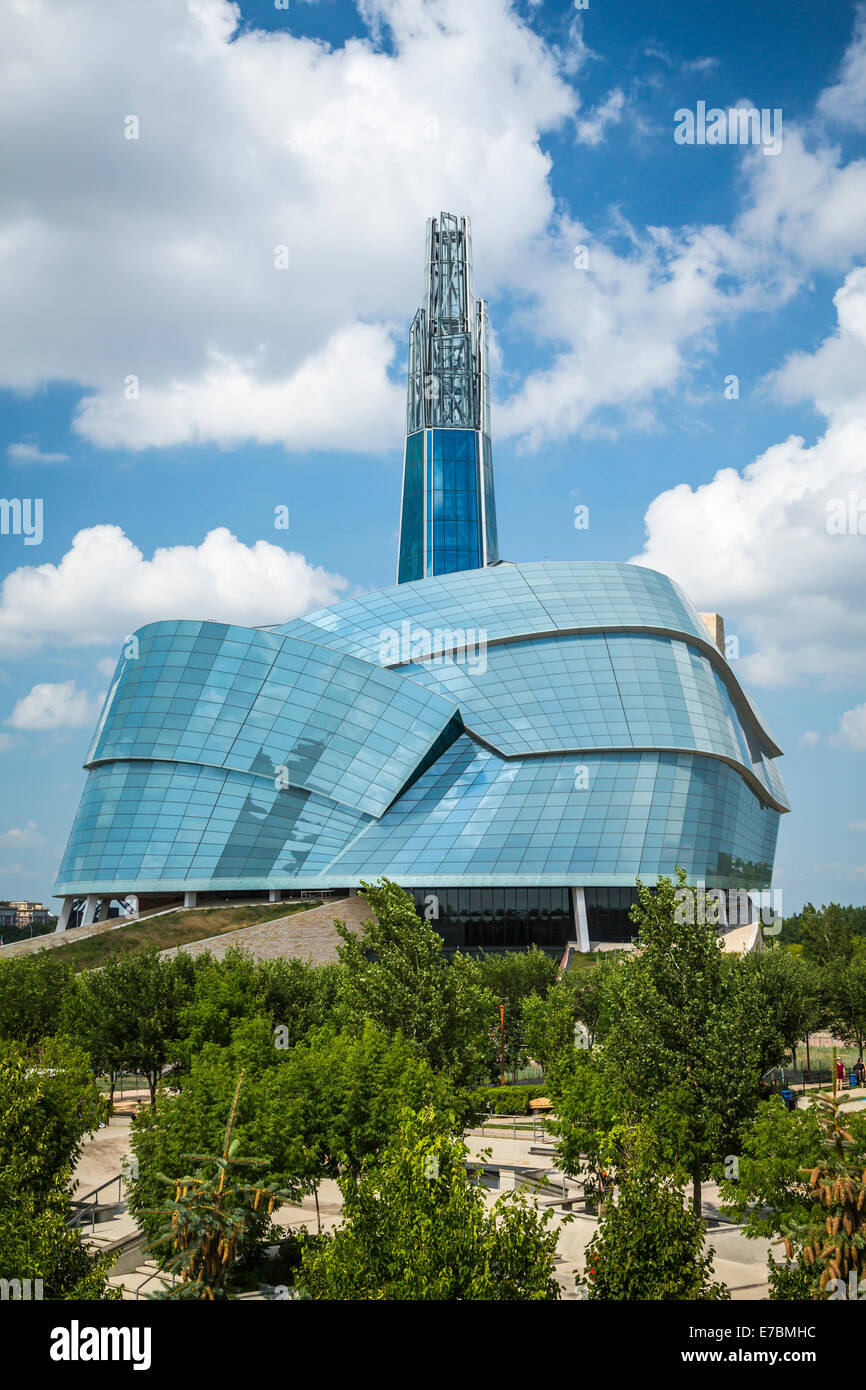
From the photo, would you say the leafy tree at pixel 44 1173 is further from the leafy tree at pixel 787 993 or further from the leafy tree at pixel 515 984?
the leafy tree at pixel 515 984

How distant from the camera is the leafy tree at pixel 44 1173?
592 inches

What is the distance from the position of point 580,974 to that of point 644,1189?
3561cm

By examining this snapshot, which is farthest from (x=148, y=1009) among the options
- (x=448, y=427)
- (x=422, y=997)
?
Answer: (x=448, y=427)

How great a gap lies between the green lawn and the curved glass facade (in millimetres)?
4049

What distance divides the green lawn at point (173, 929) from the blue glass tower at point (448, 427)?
68599 millimetres

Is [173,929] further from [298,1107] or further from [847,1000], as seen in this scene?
[847,1000]

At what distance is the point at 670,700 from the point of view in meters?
70.1

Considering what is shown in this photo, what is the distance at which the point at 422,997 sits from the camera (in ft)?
90.9

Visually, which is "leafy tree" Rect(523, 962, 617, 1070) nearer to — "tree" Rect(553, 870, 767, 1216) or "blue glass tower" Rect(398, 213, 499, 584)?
"tree" Rect(553, 870, 767, 1216)

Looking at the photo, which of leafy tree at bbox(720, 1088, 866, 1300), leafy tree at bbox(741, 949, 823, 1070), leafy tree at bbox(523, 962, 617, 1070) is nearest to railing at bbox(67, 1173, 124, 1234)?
leafy tree at bbox(523, 962, 617, 1070)

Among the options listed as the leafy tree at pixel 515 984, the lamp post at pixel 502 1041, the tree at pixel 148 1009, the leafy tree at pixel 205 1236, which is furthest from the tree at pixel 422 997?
the leafy tree at pixel 515 984

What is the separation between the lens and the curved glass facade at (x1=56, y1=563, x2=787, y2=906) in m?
63.2
